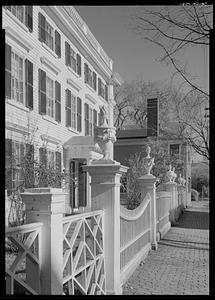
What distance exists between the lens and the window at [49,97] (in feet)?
25.6

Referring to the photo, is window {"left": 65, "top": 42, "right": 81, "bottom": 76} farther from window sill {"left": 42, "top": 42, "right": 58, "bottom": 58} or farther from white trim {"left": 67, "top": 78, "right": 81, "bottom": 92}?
window sill {"left": 42, "top": 42, "right": 58, "bottom": 58}

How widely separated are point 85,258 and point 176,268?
172 cm

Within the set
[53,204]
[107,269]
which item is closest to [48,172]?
[107,269]

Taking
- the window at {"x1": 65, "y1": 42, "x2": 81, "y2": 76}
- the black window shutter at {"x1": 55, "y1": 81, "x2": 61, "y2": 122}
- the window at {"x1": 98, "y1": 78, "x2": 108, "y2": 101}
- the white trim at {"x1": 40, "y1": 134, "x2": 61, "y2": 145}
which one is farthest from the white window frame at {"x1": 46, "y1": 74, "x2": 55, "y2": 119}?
the window at {"x1": 98, "y1": 78, "x2": 108, "y2": 101}

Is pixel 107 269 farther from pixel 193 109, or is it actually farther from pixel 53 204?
pixel 193 109

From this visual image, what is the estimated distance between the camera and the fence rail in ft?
5.75

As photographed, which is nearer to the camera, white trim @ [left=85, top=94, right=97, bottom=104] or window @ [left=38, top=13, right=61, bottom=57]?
window @ [left=38, top=13, right=61, bottom=57]

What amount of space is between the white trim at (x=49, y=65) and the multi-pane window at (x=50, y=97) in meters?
0.28

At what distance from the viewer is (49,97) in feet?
27.5

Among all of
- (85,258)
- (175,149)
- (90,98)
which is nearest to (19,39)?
(85,258)

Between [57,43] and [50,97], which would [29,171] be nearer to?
[50,97]

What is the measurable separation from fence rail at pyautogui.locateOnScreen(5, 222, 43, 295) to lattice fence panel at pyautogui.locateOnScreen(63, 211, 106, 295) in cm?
32
